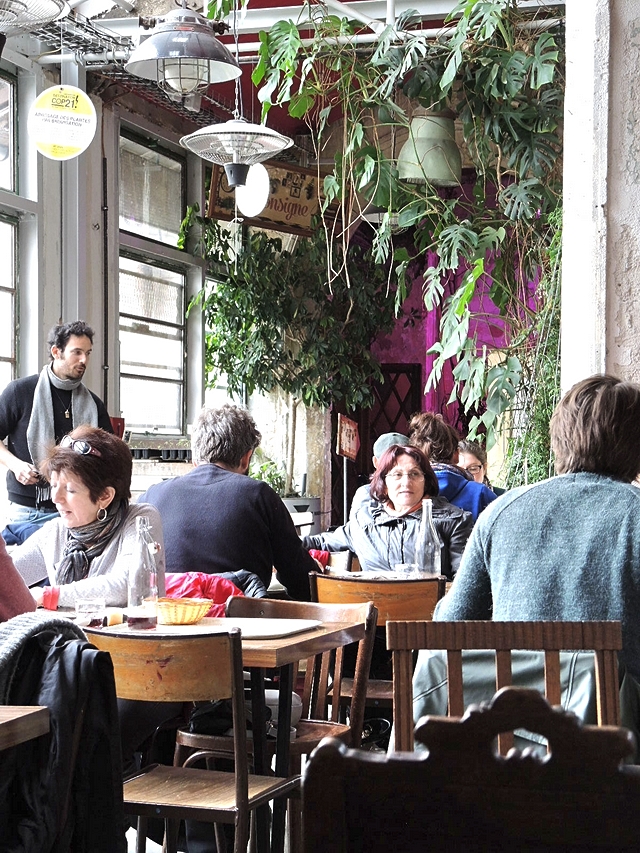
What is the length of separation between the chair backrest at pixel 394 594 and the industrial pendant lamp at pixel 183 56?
78.7 inches

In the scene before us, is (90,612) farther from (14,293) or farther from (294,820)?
(14,293)

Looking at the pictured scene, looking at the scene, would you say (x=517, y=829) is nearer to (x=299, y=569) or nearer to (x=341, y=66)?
(x=299, y=569)

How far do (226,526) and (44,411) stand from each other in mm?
2056

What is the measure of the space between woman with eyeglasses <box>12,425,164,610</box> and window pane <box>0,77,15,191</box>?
3749mm

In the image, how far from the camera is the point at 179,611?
3086 millimetres

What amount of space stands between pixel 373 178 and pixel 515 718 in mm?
5003

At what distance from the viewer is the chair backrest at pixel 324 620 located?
10.3ft

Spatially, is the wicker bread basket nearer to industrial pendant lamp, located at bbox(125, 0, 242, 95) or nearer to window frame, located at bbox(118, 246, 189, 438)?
industrial pendant lamp, located at bbox(125, 0, 242, 95)

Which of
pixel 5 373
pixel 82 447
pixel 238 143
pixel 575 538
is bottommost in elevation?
pixel 575 538

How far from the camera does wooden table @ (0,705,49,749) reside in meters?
1.77

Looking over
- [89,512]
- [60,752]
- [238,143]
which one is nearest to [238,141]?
[238,143]

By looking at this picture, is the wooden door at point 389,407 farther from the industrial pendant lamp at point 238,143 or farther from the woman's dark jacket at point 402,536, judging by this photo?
the woman's dark jacket at point 402,536

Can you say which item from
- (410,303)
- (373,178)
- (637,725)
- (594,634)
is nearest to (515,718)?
(594,634)

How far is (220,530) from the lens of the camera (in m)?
3.82
